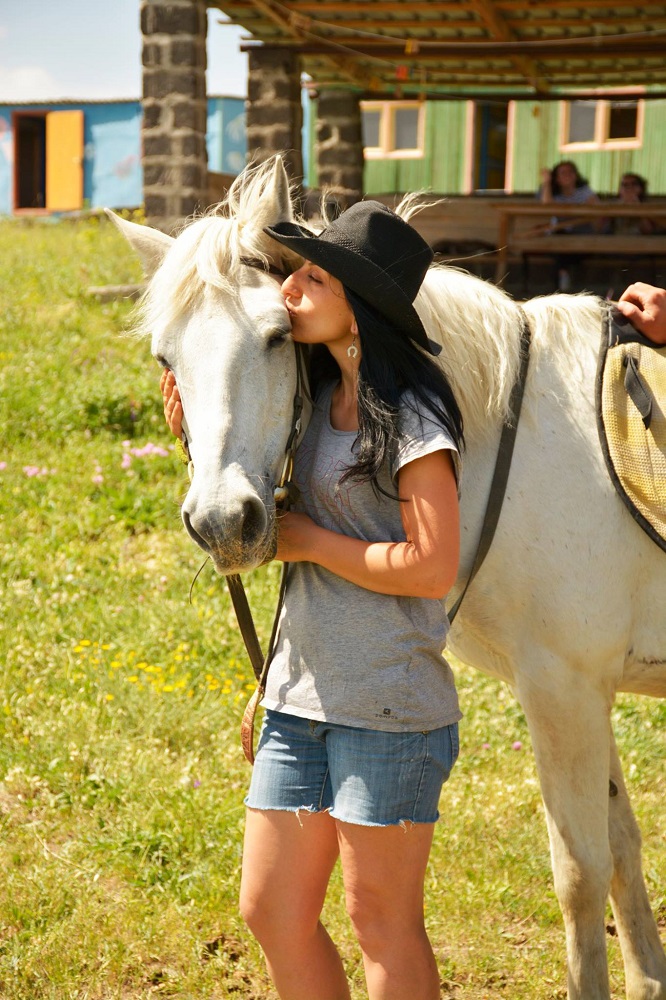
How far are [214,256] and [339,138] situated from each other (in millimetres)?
10984

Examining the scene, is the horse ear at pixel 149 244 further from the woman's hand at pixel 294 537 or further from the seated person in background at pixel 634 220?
the seated person in background at pixel 634 220

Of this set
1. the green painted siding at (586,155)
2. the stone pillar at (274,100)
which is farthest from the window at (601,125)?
the stone pillar at (274,100)

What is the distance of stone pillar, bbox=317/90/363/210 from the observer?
39.9 feet

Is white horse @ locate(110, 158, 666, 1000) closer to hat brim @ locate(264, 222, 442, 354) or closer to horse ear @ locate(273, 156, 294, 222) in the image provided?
horse ear @ locate(273, 156, 294, 222)

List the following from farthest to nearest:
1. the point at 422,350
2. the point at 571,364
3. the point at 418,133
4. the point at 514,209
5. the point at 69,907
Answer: the point at 418,133
the point at 514,209
the point at 69,907
the point at 571,364
the point at 422,350

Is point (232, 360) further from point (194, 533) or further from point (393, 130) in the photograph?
point (393, 130)

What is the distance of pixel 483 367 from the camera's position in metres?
2.26

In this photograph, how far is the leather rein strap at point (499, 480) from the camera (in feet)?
7.37

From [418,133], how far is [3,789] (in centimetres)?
1663

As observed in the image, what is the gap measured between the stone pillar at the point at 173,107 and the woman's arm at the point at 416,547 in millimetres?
7107

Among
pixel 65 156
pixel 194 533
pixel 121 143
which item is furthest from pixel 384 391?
pixel 65 156

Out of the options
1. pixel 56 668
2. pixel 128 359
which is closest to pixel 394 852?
pixel 56 668

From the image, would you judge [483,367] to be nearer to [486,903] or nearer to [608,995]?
[608,995]

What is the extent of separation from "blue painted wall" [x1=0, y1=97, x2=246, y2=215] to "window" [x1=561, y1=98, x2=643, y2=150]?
7.49 meters
